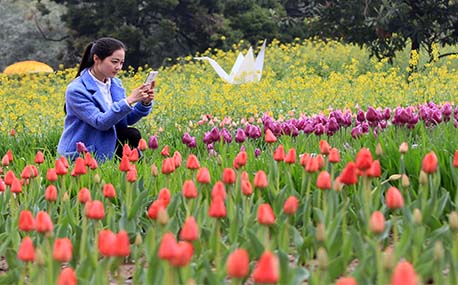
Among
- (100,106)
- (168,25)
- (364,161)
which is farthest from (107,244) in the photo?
(168,25)

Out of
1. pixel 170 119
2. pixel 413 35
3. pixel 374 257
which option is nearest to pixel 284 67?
pixel 413 35

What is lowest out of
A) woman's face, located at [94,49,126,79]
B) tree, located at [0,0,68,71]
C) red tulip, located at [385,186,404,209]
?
tree, located at [0,0,68,71]

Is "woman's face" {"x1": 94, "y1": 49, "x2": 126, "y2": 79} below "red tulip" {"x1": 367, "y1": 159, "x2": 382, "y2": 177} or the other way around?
below

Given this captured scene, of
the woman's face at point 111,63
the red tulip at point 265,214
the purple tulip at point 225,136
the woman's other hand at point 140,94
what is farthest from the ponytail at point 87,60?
the red tulip at point 265,214

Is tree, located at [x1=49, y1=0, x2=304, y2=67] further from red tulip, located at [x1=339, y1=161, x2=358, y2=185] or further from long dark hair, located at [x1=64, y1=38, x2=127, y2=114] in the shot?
red tulip, located at [x1=339, y1=161, x2=358, y2=185]

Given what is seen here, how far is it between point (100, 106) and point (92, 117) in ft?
0.74

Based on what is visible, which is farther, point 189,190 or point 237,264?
point 189,190

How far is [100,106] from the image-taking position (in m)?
5.32

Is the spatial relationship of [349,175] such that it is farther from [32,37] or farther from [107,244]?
[32,37]

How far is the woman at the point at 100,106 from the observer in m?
5.04

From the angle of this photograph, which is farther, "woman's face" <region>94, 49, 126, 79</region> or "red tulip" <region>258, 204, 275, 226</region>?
"woman's face" <region>94, 49, 126, 79</region>

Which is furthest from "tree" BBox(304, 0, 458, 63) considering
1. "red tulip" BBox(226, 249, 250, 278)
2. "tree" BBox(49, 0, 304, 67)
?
"red tulip" BBox(226, 249, 250, 278)

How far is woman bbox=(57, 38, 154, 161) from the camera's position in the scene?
16.5 feet

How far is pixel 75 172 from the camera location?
9.16ft
